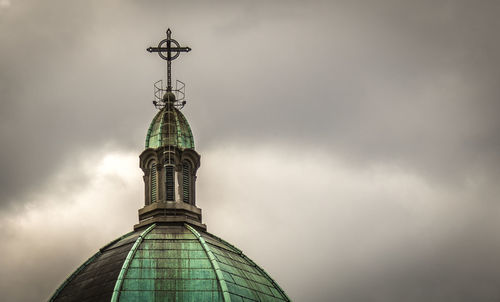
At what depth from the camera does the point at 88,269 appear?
8062 centimetres

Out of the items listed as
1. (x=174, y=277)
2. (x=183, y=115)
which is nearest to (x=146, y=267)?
(x=174, y=277)

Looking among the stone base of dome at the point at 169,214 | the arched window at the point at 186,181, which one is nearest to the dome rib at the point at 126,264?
the stone base of dome at the point at 169,214

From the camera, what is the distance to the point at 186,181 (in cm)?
8606

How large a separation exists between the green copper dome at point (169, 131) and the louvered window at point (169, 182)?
1510mm

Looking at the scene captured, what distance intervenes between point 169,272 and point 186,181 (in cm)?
894

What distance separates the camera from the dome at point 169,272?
7700 centimetres

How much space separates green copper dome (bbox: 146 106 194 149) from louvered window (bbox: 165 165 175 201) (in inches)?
59.4

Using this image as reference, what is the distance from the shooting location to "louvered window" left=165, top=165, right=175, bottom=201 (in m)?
85.2

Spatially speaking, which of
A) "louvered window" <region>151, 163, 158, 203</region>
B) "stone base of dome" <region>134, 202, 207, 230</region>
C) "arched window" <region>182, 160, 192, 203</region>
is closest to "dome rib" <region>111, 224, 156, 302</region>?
"stone base of dome" <region>134, 202, 207, 230</region>

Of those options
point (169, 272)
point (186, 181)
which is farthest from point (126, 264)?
point (186, 181)

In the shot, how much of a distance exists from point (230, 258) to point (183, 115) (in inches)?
441

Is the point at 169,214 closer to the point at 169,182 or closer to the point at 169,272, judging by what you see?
the point at 169,182

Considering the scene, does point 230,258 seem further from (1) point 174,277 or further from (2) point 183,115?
(2) point 183,115

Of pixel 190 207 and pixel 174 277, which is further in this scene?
pixel 190 207
